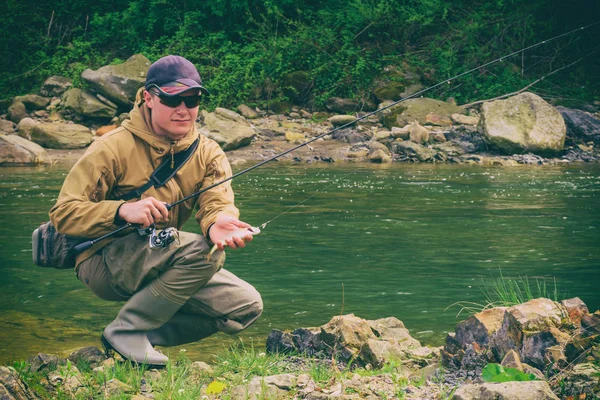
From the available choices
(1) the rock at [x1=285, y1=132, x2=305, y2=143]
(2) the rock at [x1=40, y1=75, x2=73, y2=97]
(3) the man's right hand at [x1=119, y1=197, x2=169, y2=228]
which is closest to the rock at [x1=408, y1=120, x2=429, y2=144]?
(1) the rock at [x1=285, y1=132, x2=305, y2=143]

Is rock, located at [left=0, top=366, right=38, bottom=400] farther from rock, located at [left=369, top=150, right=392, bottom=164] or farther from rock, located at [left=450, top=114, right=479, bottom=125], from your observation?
rock, located at [left=450, top=114, right=479, bottom=125]

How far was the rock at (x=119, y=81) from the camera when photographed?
19.5m

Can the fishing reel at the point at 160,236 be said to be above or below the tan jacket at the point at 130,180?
below

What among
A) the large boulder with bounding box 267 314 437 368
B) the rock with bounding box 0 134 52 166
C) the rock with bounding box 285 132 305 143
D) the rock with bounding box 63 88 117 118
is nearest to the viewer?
the large boulder with bounding box 267 314 437 368

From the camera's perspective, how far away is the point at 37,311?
5.72m

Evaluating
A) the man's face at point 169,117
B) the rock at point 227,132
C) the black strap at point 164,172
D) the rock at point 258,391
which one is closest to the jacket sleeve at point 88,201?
the black strap at point 164,172

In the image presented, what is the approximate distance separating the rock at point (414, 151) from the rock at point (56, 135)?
22.2ft

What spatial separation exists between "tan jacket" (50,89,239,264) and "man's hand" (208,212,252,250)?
0.08 meters

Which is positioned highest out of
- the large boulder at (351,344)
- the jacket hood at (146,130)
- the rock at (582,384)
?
the jacket hood at (146,130)

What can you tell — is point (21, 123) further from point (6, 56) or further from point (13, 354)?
point (13, 354)

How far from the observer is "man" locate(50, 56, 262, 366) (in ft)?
12.4

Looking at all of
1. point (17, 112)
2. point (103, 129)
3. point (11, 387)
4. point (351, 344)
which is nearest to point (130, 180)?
point (11, 387)

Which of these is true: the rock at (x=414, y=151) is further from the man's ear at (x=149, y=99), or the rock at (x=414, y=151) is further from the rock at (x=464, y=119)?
the man's ear at (x=149, y=99)

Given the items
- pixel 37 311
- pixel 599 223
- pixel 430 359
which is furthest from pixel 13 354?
pixel 599 223
